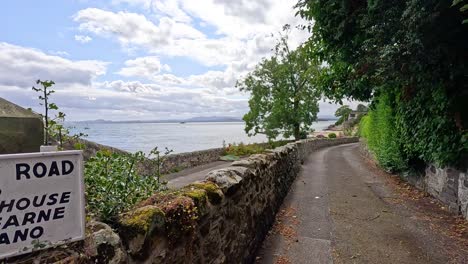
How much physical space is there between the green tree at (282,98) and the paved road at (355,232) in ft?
74.4

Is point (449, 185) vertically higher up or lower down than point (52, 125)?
lower down

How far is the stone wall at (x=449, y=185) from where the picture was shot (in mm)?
5664

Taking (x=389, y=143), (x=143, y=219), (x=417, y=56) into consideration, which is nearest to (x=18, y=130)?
(x=143, y=219)

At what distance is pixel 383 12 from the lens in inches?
225

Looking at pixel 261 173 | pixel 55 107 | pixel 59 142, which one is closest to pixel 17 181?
pixel 55 107

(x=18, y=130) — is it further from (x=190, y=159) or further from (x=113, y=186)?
(x=190, y=159)

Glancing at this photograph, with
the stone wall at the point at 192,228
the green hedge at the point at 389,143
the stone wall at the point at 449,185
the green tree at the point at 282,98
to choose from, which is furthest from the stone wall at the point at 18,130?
the green tree at the point at 282,98

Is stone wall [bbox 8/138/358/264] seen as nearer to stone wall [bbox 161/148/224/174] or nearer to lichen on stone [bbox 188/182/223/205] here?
lichen on stone [bbox 188/182/223/205]

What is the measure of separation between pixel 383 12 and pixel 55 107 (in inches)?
230

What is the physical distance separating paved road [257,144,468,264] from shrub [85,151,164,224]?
94.1 inches

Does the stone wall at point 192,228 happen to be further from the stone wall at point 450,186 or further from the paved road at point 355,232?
the stone wall at point 450,186

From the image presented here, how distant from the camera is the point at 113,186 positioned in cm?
221

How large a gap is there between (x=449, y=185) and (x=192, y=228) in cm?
616

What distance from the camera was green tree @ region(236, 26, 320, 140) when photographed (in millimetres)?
30328
